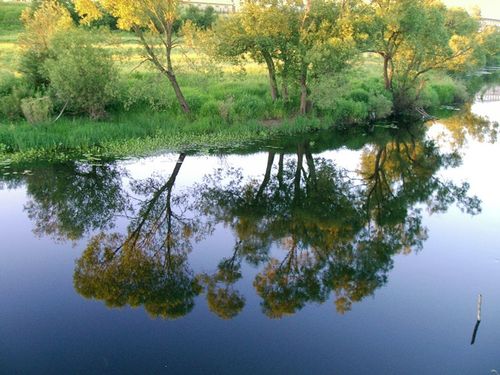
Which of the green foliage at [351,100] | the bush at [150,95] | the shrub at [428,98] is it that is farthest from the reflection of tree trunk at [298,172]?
the shrub at [428,98]

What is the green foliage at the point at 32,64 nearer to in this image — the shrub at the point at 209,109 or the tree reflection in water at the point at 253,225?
the shrub at the point at 209,109

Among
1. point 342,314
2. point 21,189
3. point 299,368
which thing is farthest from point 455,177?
point 21,189

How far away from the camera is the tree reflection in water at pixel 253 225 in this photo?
1115 cm

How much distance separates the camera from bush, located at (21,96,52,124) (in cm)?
2191

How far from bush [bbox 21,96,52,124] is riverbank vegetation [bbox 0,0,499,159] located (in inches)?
3.0

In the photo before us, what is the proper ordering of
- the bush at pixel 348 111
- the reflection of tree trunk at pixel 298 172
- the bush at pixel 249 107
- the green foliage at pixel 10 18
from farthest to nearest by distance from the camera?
the green foliage at pixel 10 18 < the bush at pixel 348 111 < the bush at pixel 249 107 < the reflection of tree trunk at pixel 298 172

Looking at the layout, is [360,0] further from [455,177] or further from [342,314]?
[342,314]

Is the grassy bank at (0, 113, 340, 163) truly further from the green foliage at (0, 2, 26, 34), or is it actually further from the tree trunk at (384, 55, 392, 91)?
the green foliage at (0, 2, 26, 34)

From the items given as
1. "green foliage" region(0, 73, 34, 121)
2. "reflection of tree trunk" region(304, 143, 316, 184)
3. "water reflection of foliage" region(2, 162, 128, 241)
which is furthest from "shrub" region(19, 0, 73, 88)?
"reflection of tree trunk" region(304, 143, 316, 184)

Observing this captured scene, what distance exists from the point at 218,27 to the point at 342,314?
19.7m

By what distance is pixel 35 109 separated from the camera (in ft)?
72.1

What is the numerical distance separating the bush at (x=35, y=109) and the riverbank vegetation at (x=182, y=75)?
77 millimetres

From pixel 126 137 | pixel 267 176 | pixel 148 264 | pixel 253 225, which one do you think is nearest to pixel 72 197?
pixel 148 264

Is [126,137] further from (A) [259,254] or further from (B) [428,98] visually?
(B) [428,98]
